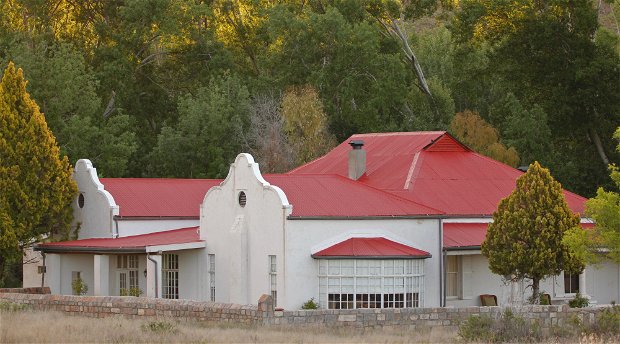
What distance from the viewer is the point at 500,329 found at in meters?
34.1

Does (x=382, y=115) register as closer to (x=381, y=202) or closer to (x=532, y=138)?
(x=532, y=138)

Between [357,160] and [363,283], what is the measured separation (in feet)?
27.3

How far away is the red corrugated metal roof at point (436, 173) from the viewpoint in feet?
162

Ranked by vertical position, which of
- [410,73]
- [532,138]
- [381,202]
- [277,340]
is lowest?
[277,340]

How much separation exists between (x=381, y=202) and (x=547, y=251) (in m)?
6.38

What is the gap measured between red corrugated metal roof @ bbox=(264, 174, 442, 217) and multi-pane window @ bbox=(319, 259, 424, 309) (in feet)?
5.64

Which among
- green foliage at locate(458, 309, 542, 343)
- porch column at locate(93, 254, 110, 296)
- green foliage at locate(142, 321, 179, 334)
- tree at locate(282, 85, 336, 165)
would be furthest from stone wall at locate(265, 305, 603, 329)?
tree at locate(282, 85, 336, 165)

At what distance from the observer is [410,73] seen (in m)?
83.7

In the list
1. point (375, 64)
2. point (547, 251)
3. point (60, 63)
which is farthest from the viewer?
point (375, 64)

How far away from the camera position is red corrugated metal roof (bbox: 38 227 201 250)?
47.3 meters

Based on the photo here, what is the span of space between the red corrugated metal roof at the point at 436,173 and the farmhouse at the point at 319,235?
0.19ft

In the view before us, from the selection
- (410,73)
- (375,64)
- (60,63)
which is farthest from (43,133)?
(410,73)

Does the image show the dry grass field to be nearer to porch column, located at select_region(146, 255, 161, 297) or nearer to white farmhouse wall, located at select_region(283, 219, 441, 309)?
white farmhouse wall, located at select_region(283, 219, 441, 309)

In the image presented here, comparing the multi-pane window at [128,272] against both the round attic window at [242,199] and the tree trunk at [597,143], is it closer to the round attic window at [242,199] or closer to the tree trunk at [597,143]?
the round attic window at [242,199]
